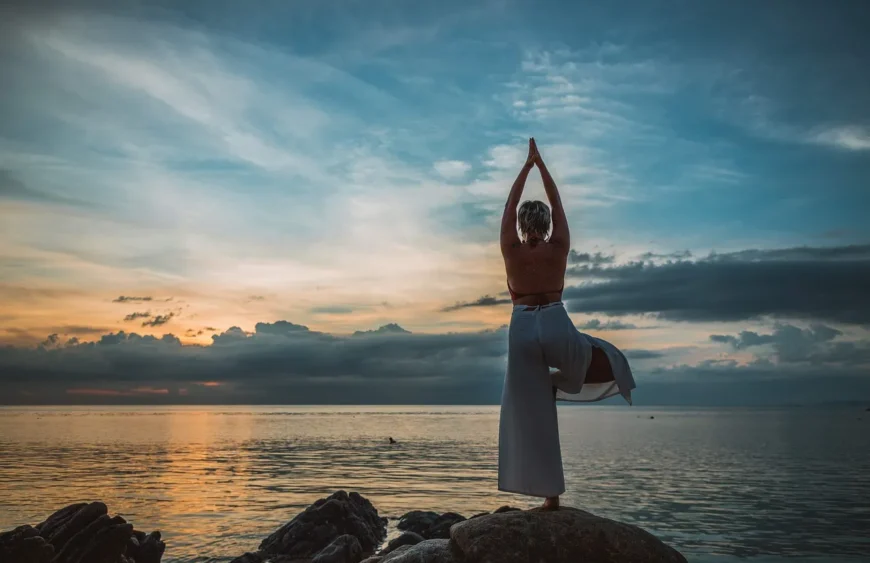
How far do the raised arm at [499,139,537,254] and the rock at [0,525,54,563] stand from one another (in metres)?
14.2

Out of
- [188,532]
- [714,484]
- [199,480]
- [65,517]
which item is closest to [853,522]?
[714,484]

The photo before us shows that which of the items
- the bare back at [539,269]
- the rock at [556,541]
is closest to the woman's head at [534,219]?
the bare back at [539,269]

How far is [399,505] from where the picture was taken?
32.4 m

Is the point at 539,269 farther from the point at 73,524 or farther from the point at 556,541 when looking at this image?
the point at 73,524

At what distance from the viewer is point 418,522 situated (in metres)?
24.1

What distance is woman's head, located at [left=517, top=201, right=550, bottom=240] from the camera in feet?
28.6

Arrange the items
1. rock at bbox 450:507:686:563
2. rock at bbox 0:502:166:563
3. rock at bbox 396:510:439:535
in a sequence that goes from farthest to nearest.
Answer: rock at bbox 396:510:439:535 → rock at bbox 0:502:166:563 → rock at bbox 450:507:686:563

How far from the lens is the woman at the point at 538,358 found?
863 cm

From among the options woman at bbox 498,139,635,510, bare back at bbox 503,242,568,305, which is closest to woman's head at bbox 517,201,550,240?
woman at bbox 498,139,635,510

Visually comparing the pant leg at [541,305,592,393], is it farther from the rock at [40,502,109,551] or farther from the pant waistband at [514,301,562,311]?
the rock at [40,502,109,551]

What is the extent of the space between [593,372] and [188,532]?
22.7 metres

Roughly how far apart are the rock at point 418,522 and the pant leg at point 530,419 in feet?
52.5

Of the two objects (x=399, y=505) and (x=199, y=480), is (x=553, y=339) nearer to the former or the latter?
(x=399, y=505)

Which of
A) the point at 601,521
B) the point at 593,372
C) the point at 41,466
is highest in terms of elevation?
the point at 593,372
